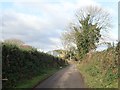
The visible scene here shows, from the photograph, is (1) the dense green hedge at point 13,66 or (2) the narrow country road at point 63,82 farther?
(2) the narrow country road at point 63,82

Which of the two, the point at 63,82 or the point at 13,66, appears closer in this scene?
the point at 13,66

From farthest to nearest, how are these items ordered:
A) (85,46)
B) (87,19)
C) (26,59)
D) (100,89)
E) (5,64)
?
(87,19) → (85,46) → (26,59) → (5,64) → (100,89)

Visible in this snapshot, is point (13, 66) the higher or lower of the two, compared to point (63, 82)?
higher

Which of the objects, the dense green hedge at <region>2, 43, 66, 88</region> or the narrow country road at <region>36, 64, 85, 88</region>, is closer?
the dense green hedge at <region>2, 43, 66, 88</region>

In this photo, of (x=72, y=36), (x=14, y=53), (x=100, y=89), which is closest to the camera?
(x=100, y=89)

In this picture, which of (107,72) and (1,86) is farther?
(107,72)

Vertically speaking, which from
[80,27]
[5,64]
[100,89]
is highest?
[80,27]

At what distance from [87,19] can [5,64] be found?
139ft

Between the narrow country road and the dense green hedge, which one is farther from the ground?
the dense green hedge

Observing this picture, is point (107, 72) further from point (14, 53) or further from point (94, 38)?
point (94, 38)

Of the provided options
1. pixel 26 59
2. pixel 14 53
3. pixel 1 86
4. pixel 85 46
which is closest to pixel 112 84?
pixel 1 86

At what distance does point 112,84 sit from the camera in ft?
60.5

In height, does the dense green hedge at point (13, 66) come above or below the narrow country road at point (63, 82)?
above

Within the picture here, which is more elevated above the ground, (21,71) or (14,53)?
(14,53)
